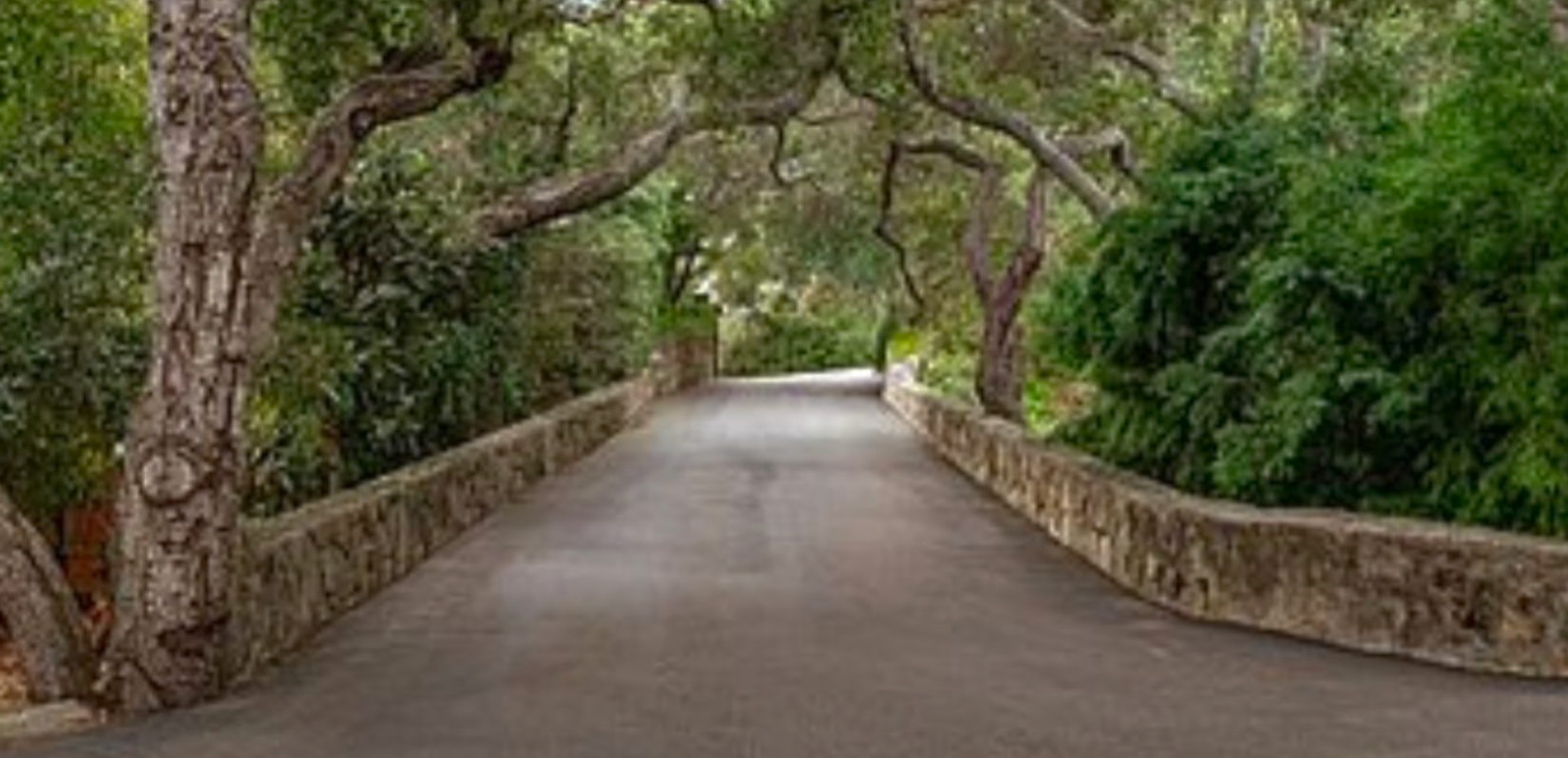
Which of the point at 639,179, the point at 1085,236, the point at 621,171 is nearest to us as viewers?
the point at 1085,236

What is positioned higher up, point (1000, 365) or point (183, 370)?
point (183, 370)

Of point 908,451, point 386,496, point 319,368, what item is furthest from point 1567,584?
point 908,451

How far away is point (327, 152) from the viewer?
12.7m

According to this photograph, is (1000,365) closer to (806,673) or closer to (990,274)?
(990,274)

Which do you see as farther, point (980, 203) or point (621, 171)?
point (980, 203)

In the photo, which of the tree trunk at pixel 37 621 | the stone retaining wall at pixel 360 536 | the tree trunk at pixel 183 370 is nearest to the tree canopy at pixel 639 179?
the tree trunk at pixel 183 370

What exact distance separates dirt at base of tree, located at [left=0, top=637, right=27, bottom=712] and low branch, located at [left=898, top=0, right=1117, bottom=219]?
10884mm

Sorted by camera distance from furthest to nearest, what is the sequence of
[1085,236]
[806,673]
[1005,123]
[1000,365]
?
[1000,365], [1005,123], [1085,236], [806,673]

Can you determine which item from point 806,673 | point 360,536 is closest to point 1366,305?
point 806,673

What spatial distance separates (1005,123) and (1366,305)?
8524 mm

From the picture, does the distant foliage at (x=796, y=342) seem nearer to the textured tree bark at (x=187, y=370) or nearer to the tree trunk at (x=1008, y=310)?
the tree trunk at (x=1008, y=310)

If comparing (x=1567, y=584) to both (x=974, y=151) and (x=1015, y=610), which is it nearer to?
(x=1015, y=610)

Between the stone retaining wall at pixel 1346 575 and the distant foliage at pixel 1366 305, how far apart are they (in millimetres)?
792

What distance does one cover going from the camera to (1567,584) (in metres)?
9.15
